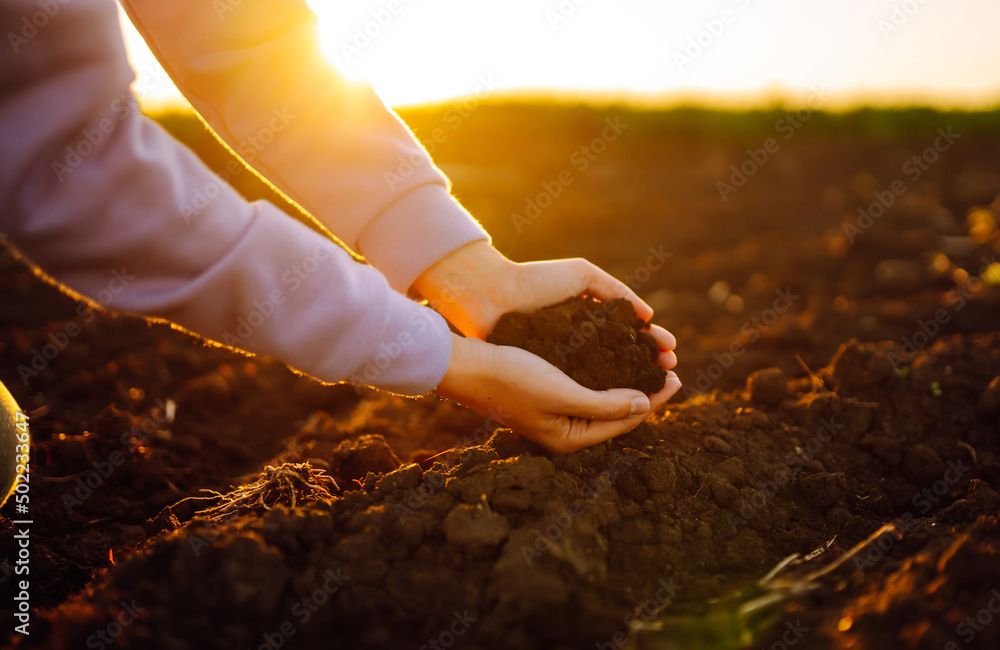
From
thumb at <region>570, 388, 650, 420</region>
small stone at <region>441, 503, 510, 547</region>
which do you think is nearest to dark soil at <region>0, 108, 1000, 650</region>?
small stone at <region>441, 503, 510, 547</region>

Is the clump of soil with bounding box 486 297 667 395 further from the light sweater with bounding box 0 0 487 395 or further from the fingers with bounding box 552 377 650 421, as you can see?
the light sweater with bounding box 0 0 487 395

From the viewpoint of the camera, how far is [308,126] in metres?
2.06

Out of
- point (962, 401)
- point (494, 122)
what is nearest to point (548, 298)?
point (962, 401)

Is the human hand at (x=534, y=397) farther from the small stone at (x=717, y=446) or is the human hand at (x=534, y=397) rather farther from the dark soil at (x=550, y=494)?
the small stone at (x=717, y=446)

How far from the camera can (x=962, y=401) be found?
107 inches

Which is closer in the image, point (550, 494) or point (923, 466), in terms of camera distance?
point (550, 494)

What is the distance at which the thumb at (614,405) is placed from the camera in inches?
72.9

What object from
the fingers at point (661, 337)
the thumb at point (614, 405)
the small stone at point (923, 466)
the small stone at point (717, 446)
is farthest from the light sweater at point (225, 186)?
the small stone at point (923, 466)

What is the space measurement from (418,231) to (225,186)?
0.79m

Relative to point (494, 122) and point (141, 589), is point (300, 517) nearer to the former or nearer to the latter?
point (141, 589)

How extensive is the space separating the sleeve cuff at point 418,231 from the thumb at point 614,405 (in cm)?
74

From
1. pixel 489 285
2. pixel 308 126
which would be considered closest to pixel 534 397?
pixel 489 285

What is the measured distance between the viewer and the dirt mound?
4.44 feet

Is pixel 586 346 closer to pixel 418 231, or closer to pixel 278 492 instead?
pixel 418 231
